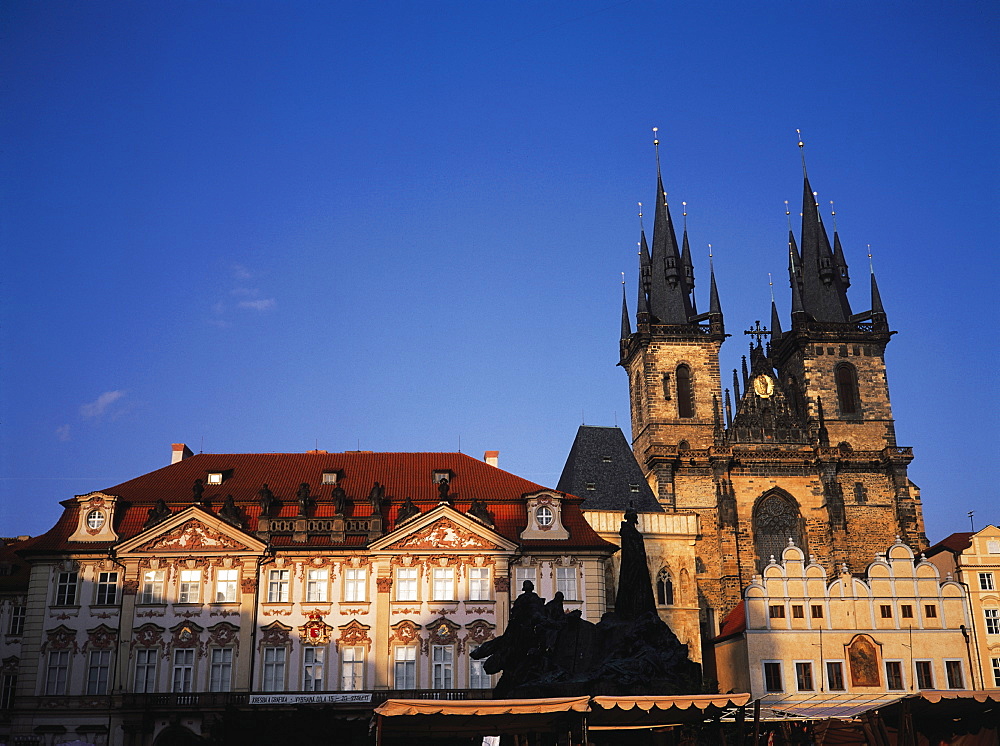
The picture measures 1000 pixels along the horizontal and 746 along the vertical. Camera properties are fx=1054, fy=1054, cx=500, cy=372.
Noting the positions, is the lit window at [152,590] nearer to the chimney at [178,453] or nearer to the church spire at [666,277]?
the chimney at [178,453]

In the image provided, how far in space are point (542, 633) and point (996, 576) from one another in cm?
3263

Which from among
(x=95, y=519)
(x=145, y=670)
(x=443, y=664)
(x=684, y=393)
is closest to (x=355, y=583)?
(x=443, y=664)

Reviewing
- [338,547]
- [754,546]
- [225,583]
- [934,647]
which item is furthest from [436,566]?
[754,546]

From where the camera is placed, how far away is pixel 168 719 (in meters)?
36.3

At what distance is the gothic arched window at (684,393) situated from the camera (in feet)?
205

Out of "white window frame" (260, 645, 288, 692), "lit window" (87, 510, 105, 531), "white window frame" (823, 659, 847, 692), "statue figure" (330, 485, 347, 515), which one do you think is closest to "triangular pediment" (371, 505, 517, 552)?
"statue figure" (330, 485, 347, 515)

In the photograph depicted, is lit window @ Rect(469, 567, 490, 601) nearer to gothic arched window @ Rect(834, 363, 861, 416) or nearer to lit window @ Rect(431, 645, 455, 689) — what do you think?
lit window @ Rect(431, 645, 455, 689)

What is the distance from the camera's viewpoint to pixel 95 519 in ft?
130

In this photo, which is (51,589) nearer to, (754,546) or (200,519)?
(200,519)

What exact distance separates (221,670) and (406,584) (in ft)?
23.6

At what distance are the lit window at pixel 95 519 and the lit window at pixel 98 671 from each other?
4.68m

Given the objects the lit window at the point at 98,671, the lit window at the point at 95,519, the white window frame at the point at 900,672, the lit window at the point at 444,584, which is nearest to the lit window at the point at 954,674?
the white window frame at the point at 900,672

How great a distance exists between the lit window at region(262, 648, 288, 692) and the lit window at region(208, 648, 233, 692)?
1.23m

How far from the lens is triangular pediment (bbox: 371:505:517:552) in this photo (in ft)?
128
